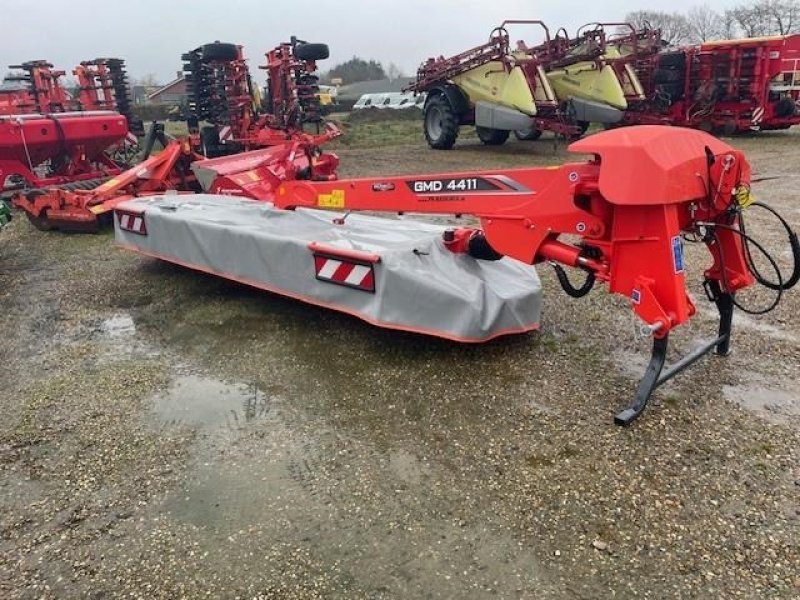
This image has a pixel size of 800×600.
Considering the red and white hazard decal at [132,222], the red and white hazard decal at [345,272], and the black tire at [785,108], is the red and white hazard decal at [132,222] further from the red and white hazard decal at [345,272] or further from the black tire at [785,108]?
the black tire at [785,108]

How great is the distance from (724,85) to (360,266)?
1364 centimetres

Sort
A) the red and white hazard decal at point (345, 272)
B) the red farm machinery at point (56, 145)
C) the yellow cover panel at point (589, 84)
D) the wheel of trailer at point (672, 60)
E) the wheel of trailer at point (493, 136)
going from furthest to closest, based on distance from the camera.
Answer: the wheel of trailer at point (493, 136), the wheel of trailer at point (672, 60), the yellow cover panel at point (589, 84), the red farm machinery at point (56, 145), the red and white hazard decal at point (345, 272)

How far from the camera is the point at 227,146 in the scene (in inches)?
439

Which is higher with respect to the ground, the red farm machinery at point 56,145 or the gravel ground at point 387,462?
the red farm machinery at point 56,145

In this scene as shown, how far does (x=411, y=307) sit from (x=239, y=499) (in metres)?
1.54

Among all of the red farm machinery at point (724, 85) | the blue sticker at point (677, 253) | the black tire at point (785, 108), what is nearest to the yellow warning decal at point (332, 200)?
the blue sticker at point (677, 253)

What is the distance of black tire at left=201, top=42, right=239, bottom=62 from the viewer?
34.0 ft

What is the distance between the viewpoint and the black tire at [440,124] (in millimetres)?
14180

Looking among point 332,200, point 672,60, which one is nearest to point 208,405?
point 332,200

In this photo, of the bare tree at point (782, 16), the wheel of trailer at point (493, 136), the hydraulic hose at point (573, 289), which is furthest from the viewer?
the bare tree at point (782, 16)

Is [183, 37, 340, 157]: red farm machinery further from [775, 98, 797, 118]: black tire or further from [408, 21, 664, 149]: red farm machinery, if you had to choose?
[775, 98, 797, 118]: black tire

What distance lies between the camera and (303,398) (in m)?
3.53

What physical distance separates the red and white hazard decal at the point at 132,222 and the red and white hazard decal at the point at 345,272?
6.80 feet

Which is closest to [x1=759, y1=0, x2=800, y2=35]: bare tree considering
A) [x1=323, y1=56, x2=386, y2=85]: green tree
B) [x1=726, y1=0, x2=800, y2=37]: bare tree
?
[x1=726, y1=0, x2=800, y2=37]: bare tree
